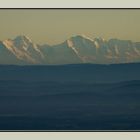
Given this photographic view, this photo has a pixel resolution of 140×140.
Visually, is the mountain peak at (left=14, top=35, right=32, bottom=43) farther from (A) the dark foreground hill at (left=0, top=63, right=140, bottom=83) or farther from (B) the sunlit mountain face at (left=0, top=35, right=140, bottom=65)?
(A) the dark foreground hill at (left=0, top=63, right=140, bottom=83)

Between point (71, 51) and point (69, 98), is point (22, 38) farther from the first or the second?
point (69, 98)

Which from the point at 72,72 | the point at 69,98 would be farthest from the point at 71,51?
the point at 69,98

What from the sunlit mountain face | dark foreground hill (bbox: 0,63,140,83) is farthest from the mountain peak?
dark foreground hill (bbox: 0,63,140,83)

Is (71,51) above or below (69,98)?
above

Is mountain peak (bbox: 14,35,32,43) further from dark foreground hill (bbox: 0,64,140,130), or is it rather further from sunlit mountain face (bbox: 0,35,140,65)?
dark foreground hill (bbox: 0,64,140,130)

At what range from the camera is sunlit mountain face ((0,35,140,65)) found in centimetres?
441

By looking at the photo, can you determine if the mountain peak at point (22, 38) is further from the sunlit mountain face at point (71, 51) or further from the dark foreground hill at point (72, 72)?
the dark foreground hill at point (72, 72)

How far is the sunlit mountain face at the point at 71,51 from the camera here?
4410 millimetres

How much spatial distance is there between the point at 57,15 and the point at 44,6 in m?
0.15

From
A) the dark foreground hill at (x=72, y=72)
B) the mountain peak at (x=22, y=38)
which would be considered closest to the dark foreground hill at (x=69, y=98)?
the dark foreground hill at (x=72, y=72)

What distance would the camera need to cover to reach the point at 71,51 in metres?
4.44

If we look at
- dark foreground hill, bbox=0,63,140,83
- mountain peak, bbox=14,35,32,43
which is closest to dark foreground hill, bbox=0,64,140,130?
dark foreground hill, bbox=0,63,140,83

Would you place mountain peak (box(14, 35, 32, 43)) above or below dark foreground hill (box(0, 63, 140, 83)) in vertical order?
above

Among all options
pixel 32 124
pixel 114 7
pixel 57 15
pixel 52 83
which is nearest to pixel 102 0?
pixel 114 7
